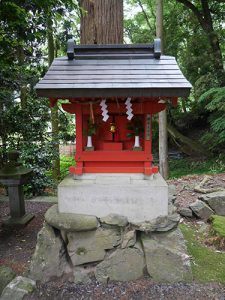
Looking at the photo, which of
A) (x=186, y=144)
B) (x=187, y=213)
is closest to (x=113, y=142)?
(x=187, y=213)

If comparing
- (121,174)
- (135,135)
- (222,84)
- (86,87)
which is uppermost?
(222,84)

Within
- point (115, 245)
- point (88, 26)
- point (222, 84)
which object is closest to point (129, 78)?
point (88, 26)

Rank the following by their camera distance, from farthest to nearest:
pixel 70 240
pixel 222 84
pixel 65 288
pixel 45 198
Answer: pixel 222 84 → pixel 45 198 → pixel 70 240 → pixel 65 288

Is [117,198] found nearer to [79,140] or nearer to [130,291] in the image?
[79,140]

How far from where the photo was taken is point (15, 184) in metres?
5.00

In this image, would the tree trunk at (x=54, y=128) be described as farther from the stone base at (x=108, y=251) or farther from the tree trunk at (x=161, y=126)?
the stone base at (x=108, y=251)

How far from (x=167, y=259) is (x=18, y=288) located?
1807 millimetres

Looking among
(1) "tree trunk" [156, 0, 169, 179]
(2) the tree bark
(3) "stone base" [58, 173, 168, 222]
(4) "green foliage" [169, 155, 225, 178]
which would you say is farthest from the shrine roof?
(2) the tree bark

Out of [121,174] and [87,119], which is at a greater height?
[87,119]

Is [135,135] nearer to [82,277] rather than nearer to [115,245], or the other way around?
[115,245]

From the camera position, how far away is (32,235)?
15.9 feet

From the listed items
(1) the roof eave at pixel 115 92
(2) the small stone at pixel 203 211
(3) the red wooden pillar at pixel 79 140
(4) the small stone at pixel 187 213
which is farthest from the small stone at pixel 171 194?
(1) the roof eave at pixel 115 92

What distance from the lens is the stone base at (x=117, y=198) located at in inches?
141

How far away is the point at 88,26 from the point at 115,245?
3203 millimetres
